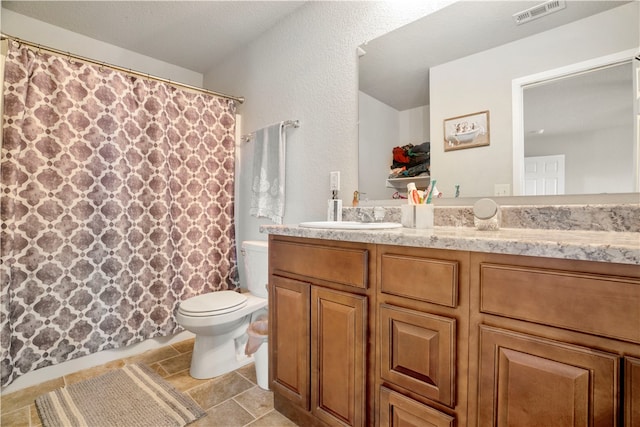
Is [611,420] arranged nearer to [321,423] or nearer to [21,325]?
[321,423]

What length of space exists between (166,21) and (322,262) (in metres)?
2.12

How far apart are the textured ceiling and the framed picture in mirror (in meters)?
1.35

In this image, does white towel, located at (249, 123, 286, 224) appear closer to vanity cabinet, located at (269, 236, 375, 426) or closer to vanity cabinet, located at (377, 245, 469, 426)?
vanity cabinet, located at (269, 236, 375, 426)

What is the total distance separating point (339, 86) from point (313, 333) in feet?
4.50

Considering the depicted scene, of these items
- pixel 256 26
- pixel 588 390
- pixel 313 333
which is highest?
pixel 256 26

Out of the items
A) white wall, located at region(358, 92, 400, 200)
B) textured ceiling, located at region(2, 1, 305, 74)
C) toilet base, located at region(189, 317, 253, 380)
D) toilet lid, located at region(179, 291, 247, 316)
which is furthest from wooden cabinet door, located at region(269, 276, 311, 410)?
textured ceiling, located at region(2, 1, 305, 74)

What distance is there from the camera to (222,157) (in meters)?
2.44

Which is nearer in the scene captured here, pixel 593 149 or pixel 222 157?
pixel 593 149

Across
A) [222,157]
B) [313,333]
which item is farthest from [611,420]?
[222,157]

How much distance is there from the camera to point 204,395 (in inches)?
63.4

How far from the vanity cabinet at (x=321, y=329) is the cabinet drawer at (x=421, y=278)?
0.08 metres

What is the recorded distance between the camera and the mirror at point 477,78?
1028mm

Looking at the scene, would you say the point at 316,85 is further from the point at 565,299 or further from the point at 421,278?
the point at 565,299

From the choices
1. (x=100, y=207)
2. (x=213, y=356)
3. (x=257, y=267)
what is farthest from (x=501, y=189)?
(x=100, y=207)
